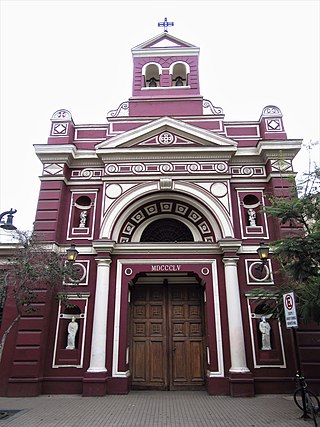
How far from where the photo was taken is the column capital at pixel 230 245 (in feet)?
39.5

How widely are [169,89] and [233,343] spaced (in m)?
11.6

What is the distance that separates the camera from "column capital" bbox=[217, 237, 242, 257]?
12039 millimetres

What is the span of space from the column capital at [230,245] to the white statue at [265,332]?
2.45 meters

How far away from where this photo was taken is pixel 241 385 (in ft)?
34.4

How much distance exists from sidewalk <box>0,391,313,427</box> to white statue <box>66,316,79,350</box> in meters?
1.54

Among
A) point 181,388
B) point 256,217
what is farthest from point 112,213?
point 181,388

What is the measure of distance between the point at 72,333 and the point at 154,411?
424 cm

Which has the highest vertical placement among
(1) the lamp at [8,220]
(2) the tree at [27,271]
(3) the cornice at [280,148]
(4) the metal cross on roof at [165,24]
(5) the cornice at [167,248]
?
(4) the metal cross on roof at [165,24]

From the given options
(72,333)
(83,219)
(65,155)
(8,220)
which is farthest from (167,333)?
(65,155)

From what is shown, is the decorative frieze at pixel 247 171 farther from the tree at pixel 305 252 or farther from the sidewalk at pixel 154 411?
the sidewalk at pixel 154 411

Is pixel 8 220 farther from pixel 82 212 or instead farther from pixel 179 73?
pixel 179 73

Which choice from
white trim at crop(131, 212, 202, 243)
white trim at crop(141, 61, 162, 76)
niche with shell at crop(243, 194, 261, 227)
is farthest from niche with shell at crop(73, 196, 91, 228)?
white trim at crop(141, 61, 162, 76)

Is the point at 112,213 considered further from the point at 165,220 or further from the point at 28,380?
the point at 28,380

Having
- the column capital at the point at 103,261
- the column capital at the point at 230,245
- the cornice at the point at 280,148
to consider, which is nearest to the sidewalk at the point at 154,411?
the column capital at the point at 103,261
